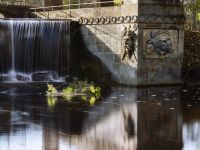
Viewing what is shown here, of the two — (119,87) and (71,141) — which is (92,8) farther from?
(71,141)

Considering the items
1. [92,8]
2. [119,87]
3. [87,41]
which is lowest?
[119,87]

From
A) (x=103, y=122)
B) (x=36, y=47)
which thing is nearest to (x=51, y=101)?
(x=103, y=122)

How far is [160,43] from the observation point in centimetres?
2372

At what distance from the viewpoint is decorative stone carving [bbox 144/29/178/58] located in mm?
23406

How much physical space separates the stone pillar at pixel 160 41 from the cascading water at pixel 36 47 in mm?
4673

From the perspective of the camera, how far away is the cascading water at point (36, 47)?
85.6 feet

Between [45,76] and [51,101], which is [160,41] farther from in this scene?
[51,101]

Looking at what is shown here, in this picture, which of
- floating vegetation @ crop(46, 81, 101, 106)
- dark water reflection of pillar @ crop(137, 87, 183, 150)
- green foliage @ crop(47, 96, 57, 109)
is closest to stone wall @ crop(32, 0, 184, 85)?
dark water reflection of pillar @ crop(137, 87, 183, 150)

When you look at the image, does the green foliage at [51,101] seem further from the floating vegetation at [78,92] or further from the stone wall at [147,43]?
the stone wall at [147,43]

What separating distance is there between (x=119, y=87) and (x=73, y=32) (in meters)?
4.65

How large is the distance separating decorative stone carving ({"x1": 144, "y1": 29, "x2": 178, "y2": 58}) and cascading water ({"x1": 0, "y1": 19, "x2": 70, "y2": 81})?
4.79 m

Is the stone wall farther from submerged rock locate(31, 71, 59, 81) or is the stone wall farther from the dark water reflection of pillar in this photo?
submerged rock locate(31, 71, 59, 81)

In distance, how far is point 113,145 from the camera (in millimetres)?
10688

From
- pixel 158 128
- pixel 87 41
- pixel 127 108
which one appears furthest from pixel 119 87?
pixel 158 128
